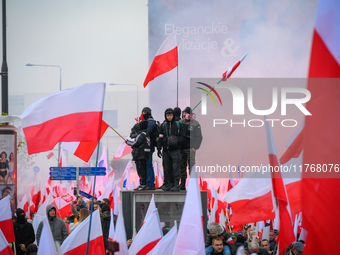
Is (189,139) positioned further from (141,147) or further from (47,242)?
(47,242)

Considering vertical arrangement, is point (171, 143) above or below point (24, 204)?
above

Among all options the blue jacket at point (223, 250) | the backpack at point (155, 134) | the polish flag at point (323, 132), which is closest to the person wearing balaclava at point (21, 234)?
the backpack at point (155, 134)

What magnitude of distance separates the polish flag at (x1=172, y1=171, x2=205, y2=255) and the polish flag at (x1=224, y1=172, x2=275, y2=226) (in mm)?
1361

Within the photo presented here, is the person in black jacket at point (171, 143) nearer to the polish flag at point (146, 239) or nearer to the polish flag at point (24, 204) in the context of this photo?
the polish flag at point (146, 239)

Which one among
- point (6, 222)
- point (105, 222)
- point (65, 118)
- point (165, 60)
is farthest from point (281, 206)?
point (165, 60)

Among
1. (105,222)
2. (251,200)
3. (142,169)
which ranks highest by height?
(142,169)

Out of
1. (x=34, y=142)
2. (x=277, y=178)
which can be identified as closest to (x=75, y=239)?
(x=34, y=142)

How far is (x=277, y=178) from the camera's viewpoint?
5.73m

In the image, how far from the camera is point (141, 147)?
31.5 ft

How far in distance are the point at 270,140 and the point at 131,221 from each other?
471 centimetres

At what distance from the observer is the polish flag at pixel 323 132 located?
287 cm

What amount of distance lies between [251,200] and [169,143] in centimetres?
242

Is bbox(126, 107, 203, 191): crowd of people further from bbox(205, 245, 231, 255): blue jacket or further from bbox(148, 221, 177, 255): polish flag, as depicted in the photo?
bbox(205, 245, 231, 255): blue jacket

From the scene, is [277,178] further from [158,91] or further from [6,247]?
[158,91]
